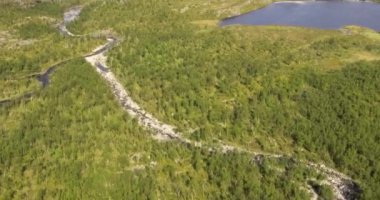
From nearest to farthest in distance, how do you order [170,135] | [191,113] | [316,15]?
[170,135], [191,113], [316,15]

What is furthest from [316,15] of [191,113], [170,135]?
[170,135]

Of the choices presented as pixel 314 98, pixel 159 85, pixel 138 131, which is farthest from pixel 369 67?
pixel 138 131

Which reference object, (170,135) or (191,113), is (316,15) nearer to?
(191,113)

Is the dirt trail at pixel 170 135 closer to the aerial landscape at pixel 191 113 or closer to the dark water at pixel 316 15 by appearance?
the aerial landscape at pixel 191 113

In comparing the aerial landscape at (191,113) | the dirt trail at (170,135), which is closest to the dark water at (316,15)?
the aerial landscape at (191,113)

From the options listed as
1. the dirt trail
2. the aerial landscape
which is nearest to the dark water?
the aerial landscape

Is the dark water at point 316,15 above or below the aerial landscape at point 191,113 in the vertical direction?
below

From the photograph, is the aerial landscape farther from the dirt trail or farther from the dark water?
the dark water
